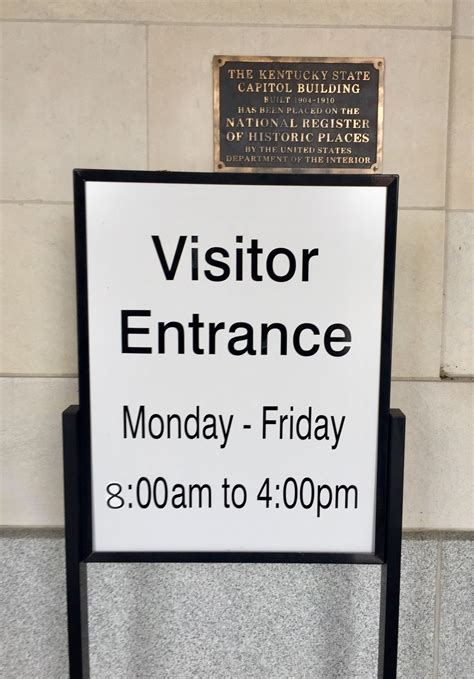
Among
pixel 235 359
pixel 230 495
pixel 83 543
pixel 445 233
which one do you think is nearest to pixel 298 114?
pixel 445 233

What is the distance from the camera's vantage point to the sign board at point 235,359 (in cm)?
145

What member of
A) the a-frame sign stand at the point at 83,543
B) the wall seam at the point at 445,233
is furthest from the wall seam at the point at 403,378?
the a-frame sign stand at the point at 83,543

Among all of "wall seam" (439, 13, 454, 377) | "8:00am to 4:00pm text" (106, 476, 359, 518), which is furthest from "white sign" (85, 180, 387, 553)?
"wall seam" (439, 13, 454, 377)

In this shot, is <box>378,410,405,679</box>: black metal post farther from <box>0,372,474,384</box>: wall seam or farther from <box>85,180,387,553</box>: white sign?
<box>0,372,474,384</box>: wall seam

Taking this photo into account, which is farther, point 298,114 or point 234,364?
point 298,114

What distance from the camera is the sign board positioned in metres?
1.45

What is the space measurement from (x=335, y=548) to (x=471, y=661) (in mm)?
1003

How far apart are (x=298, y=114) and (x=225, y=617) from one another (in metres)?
1.75

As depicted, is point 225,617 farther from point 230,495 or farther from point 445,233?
point 445,233

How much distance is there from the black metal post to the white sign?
0.17 ft

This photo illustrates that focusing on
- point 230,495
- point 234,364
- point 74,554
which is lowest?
point 74,554

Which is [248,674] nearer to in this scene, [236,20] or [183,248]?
[183,248]

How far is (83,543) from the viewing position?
4.95 ft

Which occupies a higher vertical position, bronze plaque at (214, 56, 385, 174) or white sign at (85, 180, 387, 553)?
bronze plaque at (214, 56, 385, 174)
